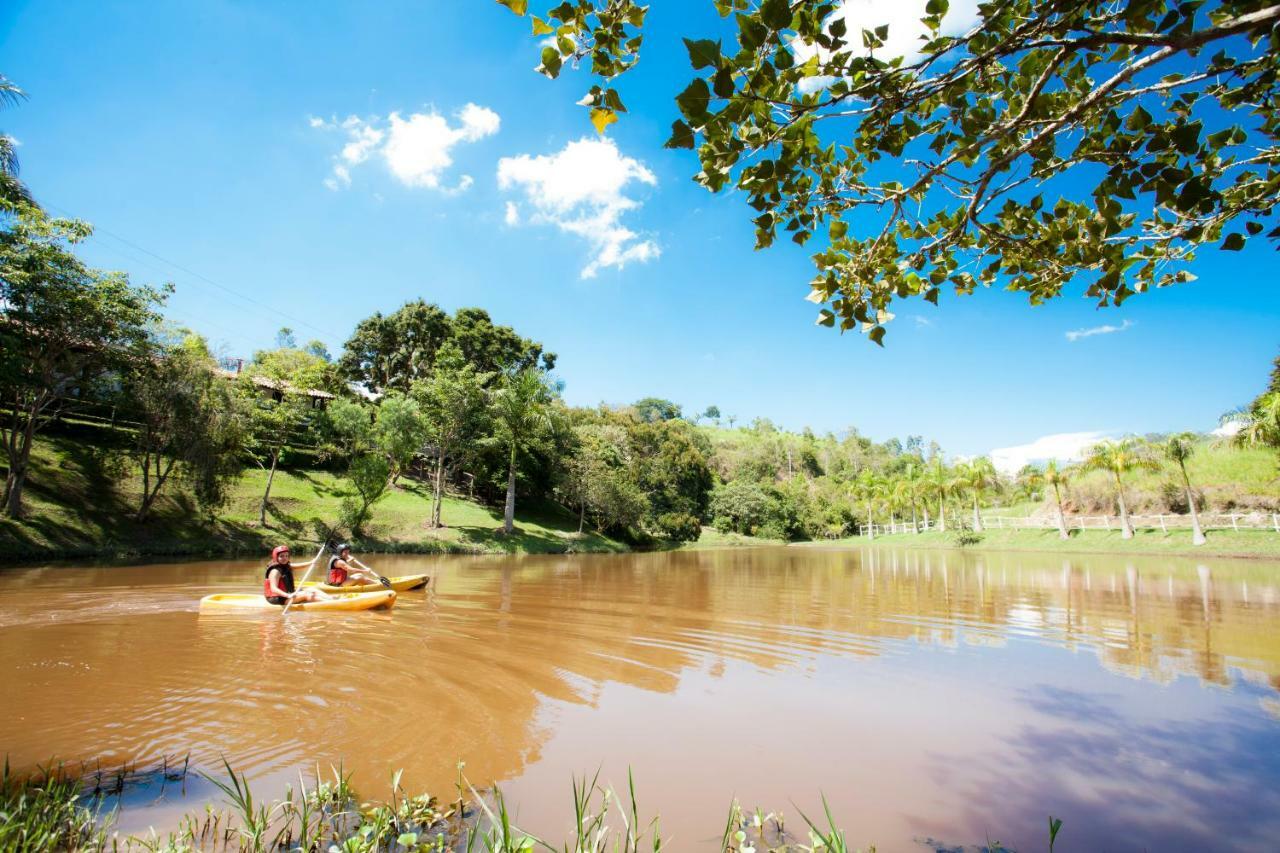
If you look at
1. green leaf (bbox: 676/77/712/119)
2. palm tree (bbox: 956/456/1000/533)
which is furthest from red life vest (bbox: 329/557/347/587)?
palm tree (bbox: 956/456/1000/533)

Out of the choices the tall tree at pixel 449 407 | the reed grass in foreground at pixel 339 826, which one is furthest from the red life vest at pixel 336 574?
the tall tree at pixel 449 407

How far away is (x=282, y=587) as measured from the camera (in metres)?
11.8

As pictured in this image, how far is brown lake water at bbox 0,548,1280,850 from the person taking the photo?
406 cm

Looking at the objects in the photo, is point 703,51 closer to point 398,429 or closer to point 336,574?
point 336,574

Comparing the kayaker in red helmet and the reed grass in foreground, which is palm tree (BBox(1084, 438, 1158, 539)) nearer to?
the reed grass in foreground

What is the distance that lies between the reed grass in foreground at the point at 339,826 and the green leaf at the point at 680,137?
3.24 meters

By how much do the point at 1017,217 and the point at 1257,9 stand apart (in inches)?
68.0

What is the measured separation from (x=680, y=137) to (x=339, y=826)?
4.50m

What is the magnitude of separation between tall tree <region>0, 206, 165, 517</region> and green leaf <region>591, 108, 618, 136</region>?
23.1m

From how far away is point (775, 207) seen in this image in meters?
3.80

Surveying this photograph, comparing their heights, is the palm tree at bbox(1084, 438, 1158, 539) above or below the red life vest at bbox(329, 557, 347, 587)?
above

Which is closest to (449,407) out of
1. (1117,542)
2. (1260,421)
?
(1260,421)

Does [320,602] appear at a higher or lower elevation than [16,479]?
lower

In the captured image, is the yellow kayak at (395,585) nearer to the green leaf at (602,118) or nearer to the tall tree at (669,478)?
the green leaf at (602,118)
